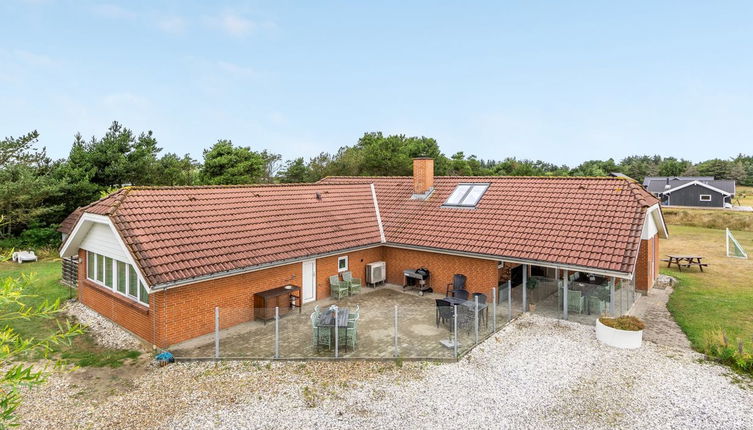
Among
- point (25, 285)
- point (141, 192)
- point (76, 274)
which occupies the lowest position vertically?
point (76, 274)

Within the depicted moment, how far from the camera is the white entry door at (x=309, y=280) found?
15.9 m

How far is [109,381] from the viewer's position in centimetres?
1002

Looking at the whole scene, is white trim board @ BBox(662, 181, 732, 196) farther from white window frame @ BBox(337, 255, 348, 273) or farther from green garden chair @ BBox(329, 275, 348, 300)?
green garden chair @ BBox(329, 275, 348, 300)

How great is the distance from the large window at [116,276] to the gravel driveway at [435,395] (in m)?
3.31

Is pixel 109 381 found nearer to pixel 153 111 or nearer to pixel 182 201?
pixel 182 201

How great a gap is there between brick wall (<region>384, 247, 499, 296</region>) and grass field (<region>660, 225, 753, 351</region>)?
6.34 metres

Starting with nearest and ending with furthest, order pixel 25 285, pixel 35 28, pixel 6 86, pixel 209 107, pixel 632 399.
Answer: pixel 25 285 → pixel 632 399 → pixel 35 28 → pixel 6 86 → pixel 209 107

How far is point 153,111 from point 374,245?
23.7m

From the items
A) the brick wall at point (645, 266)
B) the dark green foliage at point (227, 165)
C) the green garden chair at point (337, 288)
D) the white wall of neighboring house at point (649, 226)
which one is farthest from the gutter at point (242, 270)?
the dark green foliage at point (227, 165)

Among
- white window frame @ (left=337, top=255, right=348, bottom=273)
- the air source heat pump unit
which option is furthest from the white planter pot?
white window frame @ (left=337, top=255, right=348, bottom=273)

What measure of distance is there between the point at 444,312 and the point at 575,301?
4.83 meters

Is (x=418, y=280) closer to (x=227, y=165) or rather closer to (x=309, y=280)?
(x=309, y=280)

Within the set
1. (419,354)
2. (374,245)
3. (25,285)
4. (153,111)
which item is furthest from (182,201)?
(153,111)

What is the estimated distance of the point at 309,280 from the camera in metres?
16.1
